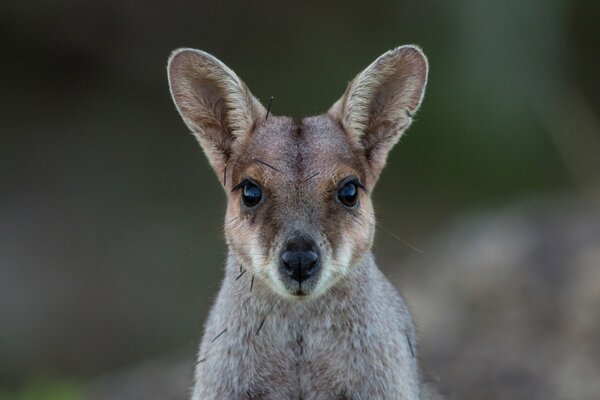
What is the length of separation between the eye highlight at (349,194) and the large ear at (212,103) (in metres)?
0.78

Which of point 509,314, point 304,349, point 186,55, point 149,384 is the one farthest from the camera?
point 509,314

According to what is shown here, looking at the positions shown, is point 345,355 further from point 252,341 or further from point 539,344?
point 539,344

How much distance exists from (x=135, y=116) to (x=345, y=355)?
1401 cm

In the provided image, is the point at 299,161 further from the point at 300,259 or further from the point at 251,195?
the point at 300,259

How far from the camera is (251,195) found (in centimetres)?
757

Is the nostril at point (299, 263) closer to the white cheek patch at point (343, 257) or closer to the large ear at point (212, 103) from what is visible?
the white cheek patch at point (343, 257)

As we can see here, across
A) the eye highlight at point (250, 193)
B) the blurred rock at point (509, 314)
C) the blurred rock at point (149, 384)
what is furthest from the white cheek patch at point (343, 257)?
the blurred rock at point (149, 384)

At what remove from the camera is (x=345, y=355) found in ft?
25.4

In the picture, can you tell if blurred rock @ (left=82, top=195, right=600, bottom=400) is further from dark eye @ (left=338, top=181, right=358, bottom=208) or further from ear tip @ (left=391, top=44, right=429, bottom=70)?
ear tip @ (left=391, top=44, right=429, bottom=70)

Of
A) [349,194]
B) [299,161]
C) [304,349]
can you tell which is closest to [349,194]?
[349,194]

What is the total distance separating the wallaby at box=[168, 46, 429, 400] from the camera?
738cm

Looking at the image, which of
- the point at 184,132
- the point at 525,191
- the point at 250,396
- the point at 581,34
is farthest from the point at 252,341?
the point at 581,34

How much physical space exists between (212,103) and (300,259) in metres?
1.41

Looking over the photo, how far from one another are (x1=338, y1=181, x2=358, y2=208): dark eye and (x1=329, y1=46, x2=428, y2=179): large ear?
437 mm
